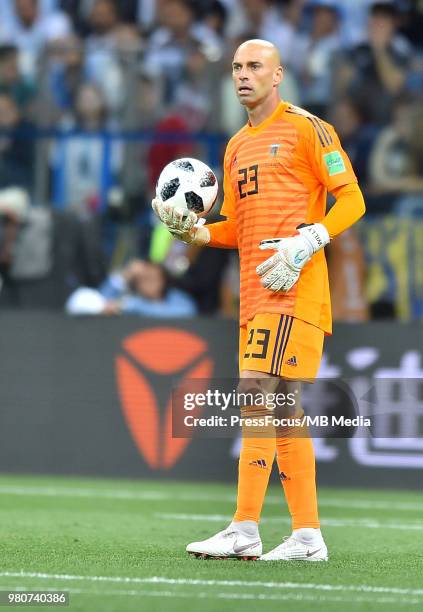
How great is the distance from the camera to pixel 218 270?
12.2 meters

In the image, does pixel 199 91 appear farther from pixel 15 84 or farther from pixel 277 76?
pixel 277 76

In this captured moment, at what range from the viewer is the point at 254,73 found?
629 cm

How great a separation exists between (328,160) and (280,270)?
0.57 meters

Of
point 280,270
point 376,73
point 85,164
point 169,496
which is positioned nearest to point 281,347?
point 280,270

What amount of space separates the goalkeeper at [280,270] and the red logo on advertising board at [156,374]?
14.5 ft

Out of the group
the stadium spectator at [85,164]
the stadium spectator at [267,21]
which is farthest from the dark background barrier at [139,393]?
the stadium spectator at [267,21]

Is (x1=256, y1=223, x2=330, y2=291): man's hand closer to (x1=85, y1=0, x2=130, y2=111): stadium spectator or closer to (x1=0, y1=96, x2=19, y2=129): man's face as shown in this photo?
(x1=85, y1=0, x2=130, y2=111): stadium spectator

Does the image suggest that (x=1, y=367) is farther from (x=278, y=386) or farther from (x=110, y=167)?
(x=278, y=386)

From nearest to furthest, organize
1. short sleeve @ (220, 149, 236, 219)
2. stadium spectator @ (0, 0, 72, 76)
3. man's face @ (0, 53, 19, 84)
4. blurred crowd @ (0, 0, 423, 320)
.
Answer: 1. short sleeve @ (220, 149, 236, 219)
2. blurred crowd @ (0, 0, 423, 320)
3. man's face @ (0, 53, 19, 84)
4. stadium spectator @ (0, 0, 72, 76)

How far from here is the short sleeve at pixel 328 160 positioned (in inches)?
241

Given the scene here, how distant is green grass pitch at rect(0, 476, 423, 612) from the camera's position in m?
5.10

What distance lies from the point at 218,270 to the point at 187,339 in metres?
1.46

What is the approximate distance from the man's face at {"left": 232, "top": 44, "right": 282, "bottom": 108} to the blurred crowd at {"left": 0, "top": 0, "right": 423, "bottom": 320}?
17.9 feet

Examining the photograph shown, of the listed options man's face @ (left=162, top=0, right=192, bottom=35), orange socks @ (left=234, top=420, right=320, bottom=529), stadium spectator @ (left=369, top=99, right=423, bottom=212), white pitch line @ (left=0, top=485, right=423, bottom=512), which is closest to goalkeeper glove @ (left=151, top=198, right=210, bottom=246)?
orange socks @ (left=234, top=420, right=320, bottom=529)
